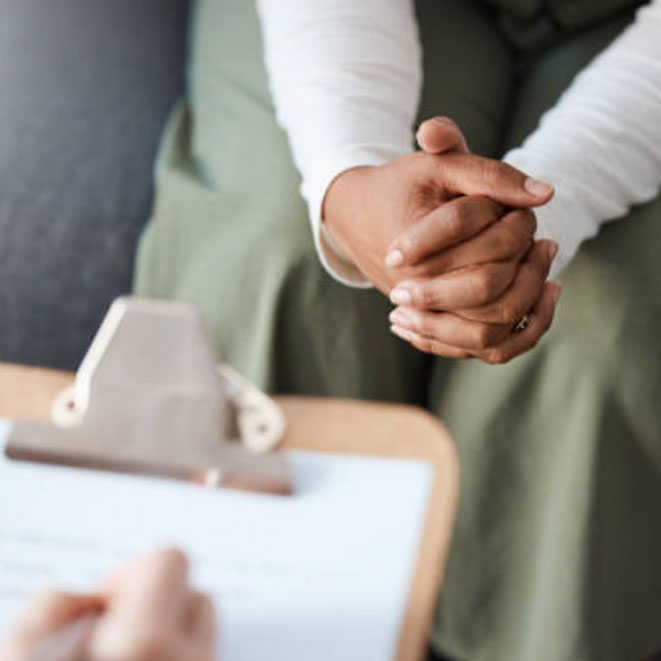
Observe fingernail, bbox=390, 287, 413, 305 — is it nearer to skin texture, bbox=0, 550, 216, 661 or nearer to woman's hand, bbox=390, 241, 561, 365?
woman's hand, bbox=390, 241, 561, 365

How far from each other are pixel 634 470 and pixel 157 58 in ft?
1.82

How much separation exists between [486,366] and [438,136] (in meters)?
0.19

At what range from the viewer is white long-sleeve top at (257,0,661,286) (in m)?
0.61

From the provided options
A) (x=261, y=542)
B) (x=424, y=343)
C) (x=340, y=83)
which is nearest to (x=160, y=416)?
(x=261, y=542)

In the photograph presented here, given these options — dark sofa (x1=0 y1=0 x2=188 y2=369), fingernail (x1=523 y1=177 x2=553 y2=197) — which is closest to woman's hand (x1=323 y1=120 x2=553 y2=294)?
fingernail (x1=523 y1=177 x2=553 y2=197)

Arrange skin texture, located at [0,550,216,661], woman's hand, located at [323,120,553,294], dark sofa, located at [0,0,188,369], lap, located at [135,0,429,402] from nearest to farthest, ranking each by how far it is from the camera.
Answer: skin texture, located at [0,550,216,661] < woman's hand, located at [323,120,553,294] < lap, located at [135,0,429,402] < dark sofa, located at [0,0,188,369]

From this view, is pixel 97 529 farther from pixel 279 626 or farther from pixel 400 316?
pixel 400 316

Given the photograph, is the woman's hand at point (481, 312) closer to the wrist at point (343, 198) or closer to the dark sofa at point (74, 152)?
the wrist at point (343, 198)

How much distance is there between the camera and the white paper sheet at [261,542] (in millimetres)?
374

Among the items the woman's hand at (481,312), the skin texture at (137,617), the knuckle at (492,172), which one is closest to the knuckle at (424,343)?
the woman's hand at (481,312)

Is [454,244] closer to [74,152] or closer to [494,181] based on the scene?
[494,181]

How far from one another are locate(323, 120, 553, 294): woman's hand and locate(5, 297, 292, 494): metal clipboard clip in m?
0.14

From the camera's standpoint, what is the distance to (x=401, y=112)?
2.14 ft

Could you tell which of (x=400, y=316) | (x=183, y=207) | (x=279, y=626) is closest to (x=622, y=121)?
(x=400, y=316)
